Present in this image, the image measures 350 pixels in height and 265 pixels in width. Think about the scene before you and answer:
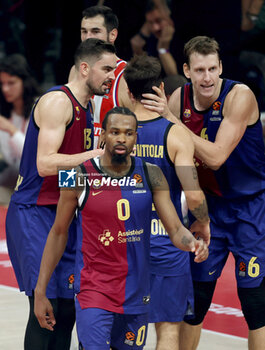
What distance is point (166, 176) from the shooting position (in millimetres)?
5004

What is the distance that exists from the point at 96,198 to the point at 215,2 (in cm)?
760

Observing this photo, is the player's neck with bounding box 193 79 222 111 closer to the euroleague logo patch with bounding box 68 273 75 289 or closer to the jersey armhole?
the euroleague logo patch with bounding box 68 273 75 289

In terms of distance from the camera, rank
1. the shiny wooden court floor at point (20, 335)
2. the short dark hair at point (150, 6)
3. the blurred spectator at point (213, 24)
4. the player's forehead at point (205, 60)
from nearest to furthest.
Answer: the player's forehead at point (205, 60)
the shiny wooden court floor at point (20, 335)
the blurred spectator at point (213, 24)
the short dark hair at point (150, 6)

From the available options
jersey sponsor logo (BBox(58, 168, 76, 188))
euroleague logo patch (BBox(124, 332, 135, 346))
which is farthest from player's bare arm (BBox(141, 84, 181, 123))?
euroleague logo patch (BBox(124, 332, 135, 346))

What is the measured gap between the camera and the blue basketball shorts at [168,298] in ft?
17.0

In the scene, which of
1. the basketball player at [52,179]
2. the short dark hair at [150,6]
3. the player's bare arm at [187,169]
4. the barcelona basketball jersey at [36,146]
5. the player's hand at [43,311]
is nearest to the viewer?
the player's hand at [43,311]

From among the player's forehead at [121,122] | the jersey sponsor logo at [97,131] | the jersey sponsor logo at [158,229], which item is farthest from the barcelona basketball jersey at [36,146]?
the player's forehead at [121,122]

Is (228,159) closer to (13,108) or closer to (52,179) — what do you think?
(52,179)

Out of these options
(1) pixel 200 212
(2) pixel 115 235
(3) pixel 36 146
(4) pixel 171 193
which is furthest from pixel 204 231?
(3) pixel 36 146

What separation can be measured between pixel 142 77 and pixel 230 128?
78cm

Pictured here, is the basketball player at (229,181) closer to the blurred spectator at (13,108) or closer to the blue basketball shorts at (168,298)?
the blue basketball shorts at (168,298)

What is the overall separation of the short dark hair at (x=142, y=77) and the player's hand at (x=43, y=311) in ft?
4.18

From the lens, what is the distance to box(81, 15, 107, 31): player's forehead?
647 centimetres

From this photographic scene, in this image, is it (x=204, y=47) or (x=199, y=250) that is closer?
(x=199, y=250)
